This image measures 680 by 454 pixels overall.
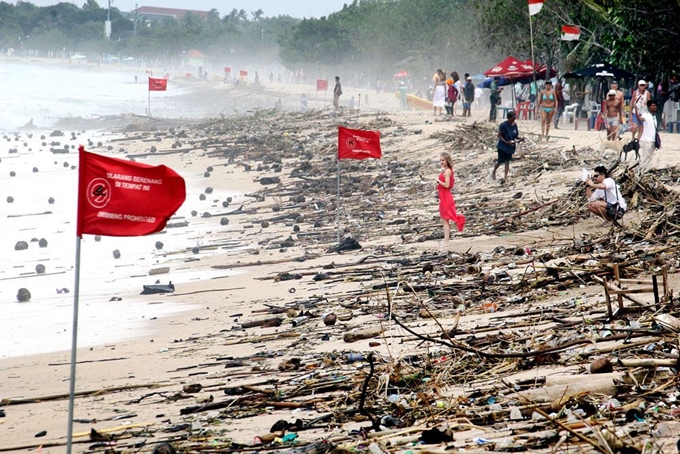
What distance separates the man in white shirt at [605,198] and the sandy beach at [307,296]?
297 mm

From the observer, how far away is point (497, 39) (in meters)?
41.1

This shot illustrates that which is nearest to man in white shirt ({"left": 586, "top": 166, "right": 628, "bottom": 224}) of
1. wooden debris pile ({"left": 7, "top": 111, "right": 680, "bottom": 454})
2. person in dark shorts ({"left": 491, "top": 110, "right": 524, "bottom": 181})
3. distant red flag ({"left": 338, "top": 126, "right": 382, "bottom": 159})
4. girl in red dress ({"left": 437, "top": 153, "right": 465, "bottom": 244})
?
wooden debris pile ({"left": 7, "top": 111, "right": 680, "bottom": 454})

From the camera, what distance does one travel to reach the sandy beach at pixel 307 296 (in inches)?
276

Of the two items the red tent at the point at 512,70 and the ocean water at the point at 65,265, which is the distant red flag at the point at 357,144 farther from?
the red tent at the point at 512,70

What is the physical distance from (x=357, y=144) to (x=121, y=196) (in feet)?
33.1

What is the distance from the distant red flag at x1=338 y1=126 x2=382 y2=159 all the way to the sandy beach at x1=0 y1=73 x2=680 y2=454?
4.87 feet

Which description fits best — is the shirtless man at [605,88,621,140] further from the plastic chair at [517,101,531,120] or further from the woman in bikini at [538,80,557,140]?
the plastic chair at [517,101,531,120]

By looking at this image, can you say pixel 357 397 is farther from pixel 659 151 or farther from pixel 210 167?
pixel 210 167

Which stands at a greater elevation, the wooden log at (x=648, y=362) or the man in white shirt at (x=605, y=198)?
the man in white shirt at (x=605, y=198)

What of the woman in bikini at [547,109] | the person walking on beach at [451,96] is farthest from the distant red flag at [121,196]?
the person walking on beach at [451,96]

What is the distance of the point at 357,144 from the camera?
1678 cm

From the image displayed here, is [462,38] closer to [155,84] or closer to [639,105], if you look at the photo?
[155,84]

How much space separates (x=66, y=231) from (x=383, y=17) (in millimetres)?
81931

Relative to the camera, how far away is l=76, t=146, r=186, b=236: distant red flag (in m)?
6.86
